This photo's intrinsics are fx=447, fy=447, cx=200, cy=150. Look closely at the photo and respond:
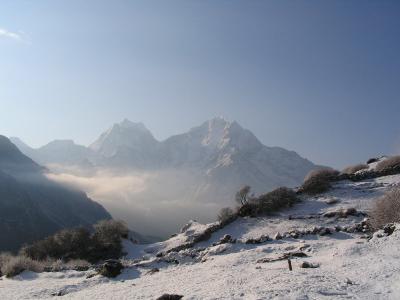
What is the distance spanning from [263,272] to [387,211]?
11326 mm

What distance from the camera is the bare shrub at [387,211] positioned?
1143 inches

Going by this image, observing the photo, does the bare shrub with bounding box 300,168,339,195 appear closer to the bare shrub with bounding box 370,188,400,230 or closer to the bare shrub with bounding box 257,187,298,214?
the bare shrub with bounding box 257,187,298,214

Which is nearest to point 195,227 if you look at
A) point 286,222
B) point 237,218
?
point 237,218

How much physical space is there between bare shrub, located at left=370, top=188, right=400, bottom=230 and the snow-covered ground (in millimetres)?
1961

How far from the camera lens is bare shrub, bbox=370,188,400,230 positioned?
29.0 m

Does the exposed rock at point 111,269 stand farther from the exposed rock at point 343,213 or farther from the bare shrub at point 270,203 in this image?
the exposed rock at point 343,213

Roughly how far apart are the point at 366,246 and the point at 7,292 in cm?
2158

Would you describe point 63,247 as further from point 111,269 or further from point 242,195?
point 242,195

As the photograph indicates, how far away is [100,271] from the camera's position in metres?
29.9

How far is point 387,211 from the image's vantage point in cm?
2961

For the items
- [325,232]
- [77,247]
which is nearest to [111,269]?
[325,232]

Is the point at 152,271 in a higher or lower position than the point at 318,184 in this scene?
lower

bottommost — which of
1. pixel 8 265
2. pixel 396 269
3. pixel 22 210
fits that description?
pixel 396 269

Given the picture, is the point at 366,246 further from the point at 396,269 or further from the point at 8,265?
the point at 8,265
